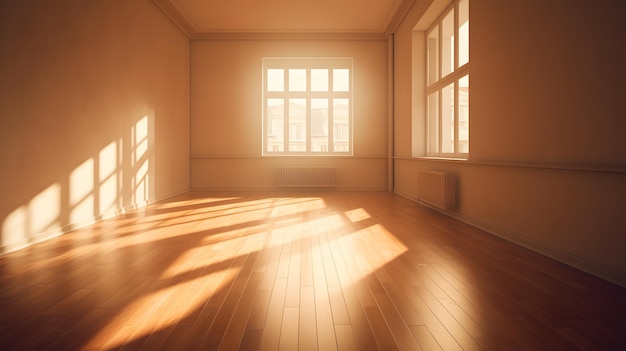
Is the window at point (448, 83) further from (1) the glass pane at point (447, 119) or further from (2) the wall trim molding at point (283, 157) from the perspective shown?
(2) the wall trim molding at point (283, 157)

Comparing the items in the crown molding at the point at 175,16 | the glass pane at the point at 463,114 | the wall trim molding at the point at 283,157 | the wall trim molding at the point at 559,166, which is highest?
the crown molding at the point at 175,16

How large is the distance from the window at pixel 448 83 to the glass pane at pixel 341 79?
2.49 meters

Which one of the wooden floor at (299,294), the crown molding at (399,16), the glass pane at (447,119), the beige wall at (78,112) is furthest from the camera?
the crown molding at (399,16)

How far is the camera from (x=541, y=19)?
308 cm

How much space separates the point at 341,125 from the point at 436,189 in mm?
4048

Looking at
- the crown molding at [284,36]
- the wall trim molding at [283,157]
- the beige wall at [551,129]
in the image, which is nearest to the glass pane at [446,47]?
the beige wall at [551,129]

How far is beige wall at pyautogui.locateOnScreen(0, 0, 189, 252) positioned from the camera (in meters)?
3.34

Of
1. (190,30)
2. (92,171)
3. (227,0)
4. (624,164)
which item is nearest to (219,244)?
(92,171)

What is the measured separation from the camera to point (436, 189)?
5.24 meters

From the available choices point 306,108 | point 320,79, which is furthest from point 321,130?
point 320,79

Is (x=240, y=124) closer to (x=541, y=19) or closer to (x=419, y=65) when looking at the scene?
(x=419, y=65)

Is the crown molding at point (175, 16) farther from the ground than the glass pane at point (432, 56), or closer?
farther from the ground

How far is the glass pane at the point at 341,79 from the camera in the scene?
880 centimetres

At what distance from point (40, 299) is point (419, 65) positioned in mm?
6596
